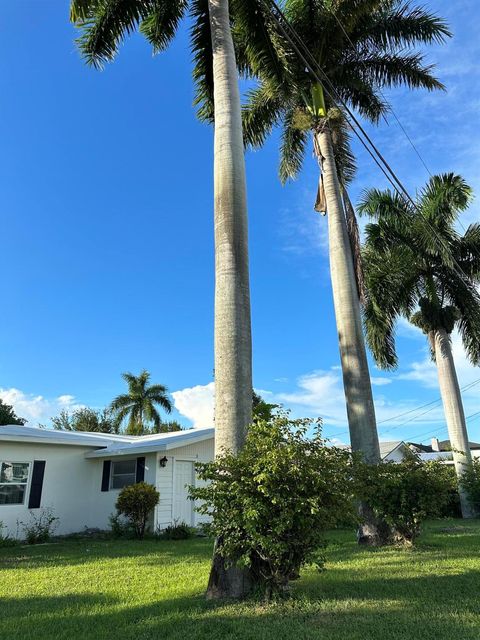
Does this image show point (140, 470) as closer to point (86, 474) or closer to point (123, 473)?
point (123, 473)

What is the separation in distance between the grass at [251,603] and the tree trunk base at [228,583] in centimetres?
21

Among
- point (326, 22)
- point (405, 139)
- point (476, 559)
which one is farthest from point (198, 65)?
point (476, 559)

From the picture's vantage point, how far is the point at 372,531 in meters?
10.4

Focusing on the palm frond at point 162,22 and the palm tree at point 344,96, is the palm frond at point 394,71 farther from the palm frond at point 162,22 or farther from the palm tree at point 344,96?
the palm frond at point 162,22

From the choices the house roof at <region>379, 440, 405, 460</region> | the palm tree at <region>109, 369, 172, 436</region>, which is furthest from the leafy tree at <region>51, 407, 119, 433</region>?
the house roof at <region>379, 440, 405, 460</region>

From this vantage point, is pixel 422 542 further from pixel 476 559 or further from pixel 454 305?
pixel 454 305

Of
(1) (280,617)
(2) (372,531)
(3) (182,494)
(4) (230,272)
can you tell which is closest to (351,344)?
(2) (372,531)

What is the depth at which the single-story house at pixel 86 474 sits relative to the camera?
15.4m

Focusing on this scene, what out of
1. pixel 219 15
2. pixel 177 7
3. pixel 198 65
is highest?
pixel 177 7

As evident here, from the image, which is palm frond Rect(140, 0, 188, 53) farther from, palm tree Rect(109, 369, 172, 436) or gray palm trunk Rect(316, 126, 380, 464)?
palm tree Rect(109, 369, 172, 436)

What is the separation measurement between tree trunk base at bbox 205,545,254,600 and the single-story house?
998 centimetres

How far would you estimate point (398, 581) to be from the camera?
666cm

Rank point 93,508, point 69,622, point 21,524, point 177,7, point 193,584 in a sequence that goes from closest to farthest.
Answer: point 69,622 < point 193,584 < point 177,7 < point 21,524 < point 93,508

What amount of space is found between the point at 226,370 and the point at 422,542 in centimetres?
698
